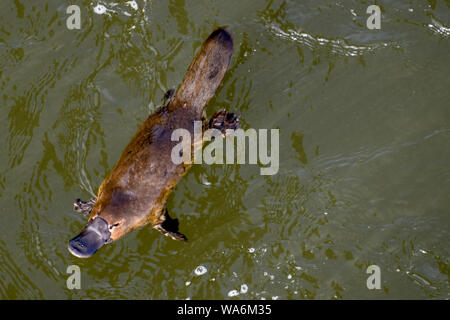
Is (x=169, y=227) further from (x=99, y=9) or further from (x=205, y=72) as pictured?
(x=99, y=9)

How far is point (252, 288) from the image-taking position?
3.40 metres

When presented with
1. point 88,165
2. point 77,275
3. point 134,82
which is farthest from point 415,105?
point 77,275

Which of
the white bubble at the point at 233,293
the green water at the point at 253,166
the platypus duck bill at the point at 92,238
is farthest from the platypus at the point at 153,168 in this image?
the white bubble at the point at 233,293

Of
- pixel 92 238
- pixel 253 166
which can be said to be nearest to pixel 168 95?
pixel 253 166

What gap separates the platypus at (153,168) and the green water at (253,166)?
24 cm

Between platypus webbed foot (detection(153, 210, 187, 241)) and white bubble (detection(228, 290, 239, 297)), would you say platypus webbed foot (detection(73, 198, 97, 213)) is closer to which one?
platypus webbed foot (detection(153, 210, 187, 241))

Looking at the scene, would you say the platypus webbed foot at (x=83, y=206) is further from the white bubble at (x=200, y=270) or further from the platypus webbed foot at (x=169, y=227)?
the white bubble at (x=200, y=270)

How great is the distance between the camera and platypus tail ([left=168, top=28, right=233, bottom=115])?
3129 mm

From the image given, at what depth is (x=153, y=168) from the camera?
114 inches

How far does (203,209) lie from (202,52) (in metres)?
1.24

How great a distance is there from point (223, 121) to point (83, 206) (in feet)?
4.25

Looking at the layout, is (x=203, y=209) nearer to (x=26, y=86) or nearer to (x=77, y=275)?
(x=77, y=275)

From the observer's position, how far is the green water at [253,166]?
338cm

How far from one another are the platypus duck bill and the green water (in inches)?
17.0
